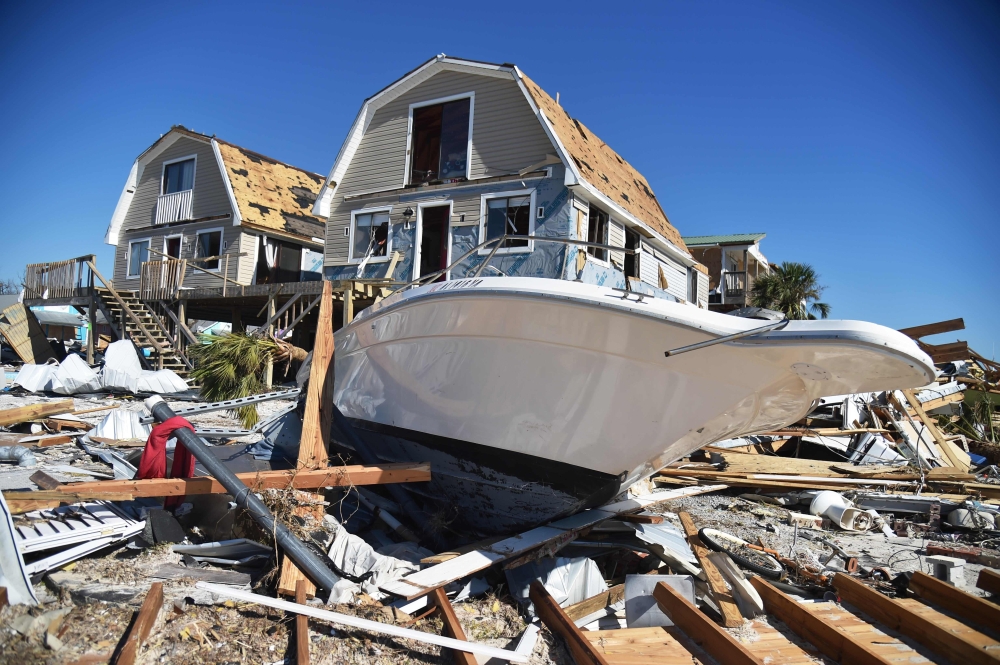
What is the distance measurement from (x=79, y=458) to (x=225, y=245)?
12747 millimetres

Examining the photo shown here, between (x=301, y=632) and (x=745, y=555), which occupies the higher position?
(x=301, y=632)

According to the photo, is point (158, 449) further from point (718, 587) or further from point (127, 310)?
point (127, 310)

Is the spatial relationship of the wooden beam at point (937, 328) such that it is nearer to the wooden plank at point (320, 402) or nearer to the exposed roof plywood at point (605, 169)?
the exposed roof plywood at point (605, 169)

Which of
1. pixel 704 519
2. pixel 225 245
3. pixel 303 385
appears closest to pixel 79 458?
pixel 303 385

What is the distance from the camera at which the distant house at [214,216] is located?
17.9 m

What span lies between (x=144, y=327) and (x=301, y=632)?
17025 millimetres

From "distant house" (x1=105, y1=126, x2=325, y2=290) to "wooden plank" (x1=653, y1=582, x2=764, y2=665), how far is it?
51.9 feet

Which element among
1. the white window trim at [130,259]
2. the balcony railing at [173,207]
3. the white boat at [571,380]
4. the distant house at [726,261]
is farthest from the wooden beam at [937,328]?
the white window trim at [130,259]

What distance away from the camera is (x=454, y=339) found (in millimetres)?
3941

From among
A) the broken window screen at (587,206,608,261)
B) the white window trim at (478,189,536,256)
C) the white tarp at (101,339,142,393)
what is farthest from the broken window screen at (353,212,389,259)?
the white tarp at (101,339,142,393)

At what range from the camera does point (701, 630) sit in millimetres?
3244

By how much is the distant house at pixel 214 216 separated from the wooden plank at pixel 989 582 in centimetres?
1682

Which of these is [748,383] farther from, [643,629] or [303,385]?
[303,385]

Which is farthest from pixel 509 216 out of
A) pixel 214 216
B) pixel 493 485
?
pixel 214 216
